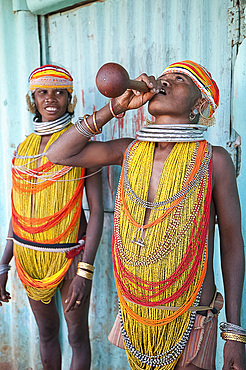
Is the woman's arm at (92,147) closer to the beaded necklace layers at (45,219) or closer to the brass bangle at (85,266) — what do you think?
the beaded necklace layers at (45,219)

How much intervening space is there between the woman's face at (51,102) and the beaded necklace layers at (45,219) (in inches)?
5.0

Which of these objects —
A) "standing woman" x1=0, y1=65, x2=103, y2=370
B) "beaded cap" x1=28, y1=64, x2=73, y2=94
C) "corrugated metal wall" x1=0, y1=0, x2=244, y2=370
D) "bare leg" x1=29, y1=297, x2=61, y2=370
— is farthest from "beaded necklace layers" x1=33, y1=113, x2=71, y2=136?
"bare leg" x1=29, y1=297, x2=61, y2=370

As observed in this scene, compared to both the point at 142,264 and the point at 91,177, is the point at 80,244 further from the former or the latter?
the point at 142,264

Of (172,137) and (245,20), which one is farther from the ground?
(245,20)

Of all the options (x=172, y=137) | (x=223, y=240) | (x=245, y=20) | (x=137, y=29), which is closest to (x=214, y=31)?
(x=245, y=20)

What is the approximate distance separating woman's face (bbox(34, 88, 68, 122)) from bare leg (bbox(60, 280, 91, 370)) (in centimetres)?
102

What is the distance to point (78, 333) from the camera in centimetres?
269

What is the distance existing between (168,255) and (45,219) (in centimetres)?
99

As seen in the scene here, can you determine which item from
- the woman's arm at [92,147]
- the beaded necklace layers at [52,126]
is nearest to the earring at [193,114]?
the woman's arm at [92,147]

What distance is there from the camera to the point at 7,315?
383 centimetres

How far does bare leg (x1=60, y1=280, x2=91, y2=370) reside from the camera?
8.71 ft

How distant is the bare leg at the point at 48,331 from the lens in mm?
2787

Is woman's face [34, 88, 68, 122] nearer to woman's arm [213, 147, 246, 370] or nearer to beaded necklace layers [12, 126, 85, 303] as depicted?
beaded necklace layers [12, 126, 85, 303]

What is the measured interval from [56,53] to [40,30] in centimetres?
24
